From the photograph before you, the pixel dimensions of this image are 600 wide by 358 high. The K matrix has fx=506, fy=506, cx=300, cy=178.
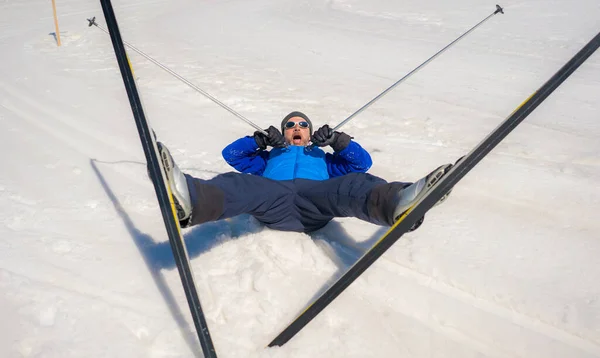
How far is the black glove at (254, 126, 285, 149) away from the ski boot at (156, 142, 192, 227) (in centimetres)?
121

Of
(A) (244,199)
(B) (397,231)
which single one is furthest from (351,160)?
(B) (397,231)

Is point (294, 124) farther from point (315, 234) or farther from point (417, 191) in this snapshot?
point (417, 191)

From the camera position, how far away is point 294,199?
10.2ft

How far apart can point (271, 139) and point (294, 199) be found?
66 cm

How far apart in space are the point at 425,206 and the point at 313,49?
21.3 ft

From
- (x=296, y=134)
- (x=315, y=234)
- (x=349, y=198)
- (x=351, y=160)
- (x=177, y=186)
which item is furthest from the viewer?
(x=296, y=134)

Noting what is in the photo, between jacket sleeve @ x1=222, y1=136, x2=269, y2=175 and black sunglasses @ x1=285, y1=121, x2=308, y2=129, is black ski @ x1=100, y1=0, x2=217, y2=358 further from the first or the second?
black sunglasses @ x1=285, y1=121, x2=308, y2=129

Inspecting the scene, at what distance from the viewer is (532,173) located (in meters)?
4.05

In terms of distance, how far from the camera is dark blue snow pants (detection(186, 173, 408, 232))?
8.56ft

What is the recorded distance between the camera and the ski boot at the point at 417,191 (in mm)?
2318

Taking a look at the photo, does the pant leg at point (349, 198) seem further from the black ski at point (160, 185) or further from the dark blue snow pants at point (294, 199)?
the black ski at point (160, 185)

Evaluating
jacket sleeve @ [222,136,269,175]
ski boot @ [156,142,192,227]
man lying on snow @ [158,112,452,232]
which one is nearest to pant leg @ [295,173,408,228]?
man lying on snow @ [158,112,452,232]

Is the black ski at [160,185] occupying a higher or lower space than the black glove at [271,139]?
higher

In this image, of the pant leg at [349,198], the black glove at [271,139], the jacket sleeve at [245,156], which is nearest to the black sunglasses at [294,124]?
the black glove at [271,139]
